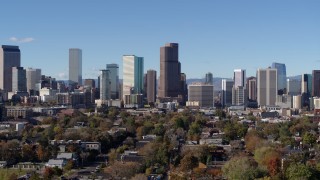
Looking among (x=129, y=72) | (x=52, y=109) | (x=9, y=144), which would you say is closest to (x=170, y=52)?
(x=129, y=72)

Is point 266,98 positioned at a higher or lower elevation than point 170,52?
lower

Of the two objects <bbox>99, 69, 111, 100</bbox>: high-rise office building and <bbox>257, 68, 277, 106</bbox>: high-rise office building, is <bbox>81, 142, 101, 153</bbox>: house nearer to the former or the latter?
<bbox>99, 69, 111, 100</bbox>: high-rise office building

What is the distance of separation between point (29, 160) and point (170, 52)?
34.2 metres

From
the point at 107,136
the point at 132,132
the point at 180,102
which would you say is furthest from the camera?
the point at 180,102

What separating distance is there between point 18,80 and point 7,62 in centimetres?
443

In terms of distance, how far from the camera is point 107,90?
51.4 m

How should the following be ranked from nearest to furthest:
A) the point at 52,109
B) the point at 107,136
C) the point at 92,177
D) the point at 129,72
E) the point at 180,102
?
the point at 92,177
the point at 107,136
the point at 52,109
the point at 180,102
the point at 129,72

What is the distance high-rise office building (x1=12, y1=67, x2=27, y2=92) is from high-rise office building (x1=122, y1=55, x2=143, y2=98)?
358 inches

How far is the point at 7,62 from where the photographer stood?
2197 inches

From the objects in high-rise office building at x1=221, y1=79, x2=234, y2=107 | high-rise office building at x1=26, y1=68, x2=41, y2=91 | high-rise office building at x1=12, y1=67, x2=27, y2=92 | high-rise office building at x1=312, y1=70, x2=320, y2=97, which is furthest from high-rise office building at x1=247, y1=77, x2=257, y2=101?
high-rise office building at x1=26, y1=68, x2=41, y2=91

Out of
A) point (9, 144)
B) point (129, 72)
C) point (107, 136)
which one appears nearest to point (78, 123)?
point (107, 136)

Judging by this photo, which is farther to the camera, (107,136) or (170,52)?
(170,52)

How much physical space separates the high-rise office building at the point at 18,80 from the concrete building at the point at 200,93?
47.9 feet

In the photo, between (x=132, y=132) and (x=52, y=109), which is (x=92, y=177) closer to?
(x=132, y=132)
